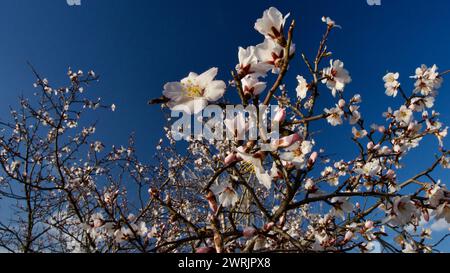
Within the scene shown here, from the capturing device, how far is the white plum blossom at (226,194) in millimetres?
1679

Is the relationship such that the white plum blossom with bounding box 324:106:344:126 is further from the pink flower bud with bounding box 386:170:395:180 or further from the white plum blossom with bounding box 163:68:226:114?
the white plum blossom with bounding box 163:68:226:114

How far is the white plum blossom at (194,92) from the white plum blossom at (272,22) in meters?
0.33

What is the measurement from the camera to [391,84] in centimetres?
393

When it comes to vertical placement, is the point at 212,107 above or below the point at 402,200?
above

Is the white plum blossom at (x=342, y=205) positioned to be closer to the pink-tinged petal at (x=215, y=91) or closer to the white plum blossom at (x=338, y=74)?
the white plum blossom at (x=338, y=74)

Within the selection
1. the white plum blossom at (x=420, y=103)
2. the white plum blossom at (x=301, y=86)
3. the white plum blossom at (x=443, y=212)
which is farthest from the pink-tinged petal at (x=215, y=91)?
the white plum blossom at (x=420, y=103)

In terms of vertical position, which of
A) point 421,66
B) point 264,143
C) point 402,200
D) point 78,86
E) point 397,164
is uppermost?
point 78,86

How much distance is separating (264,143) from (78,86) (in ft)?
19.0

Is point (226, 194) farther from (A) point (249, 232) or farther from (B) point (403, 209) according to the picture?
(B) point (403, 209)

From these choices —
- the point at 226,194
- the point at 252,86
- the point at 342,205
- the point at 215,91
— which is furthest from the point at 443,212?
the point at 215,91

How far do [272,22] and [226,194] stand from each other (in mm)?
942

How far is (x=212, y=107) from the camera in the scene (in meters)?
1.43
